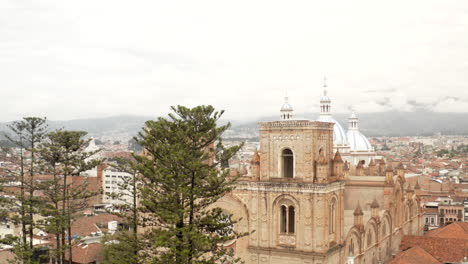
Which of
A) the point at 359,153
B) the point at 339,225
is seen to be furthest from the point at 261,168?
the point at 359,153

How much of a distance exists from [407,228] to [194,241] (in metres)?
29.7

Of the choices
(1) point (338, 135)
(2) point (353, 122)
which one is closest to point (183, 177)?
(1) point (338, 135)

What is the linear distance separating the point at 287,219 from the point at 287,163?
11.4 feet

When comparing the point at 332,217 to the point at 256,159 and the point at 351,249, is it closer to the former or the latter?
the point at 351,249

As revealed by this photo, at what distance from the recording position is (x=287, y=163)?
30.8 metres

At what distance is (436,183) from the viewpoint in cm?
8388

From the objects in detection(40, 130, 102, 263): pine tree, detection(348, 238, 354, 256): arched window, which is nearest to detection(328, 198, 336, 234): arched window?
detection(348, 238, 354, 256): arched window

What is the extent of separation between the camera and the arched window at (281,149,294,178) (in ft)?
97.9

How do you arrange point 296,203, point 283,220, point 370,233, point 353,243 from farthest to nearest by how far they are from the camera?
point 370,233 → point 353,243 → point 283,220 → point 296,203

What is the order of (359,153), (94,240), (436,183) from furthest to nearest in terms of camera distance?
(436,183)
(359,153)
(94,240)

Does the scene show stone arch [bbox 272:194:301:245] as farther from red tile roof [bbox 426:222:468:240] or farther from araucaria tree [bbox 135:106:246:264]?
red tile roof [bbox 426:222:468:240]

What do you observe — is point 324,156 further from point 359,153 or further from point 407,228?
point 359,153

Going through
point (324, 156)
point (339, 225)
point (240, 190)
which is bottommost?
point (339, 225)

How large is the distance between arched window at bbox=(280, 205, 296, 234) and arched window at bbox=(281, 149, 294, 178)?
79.6 inches
